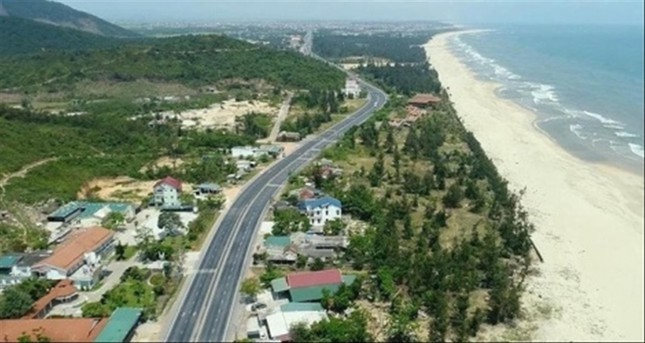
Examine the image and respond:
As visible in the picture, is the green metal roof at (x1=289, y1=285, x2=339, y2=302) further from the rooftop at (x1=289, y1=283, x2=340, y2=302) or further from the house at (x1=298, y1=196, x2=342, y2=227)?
the house at (x1=298, y1=196, x2=342, y2=227)

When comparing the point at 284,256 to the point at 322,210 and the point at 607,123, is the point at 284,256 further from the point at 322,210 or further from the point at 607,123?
the point at 607,123

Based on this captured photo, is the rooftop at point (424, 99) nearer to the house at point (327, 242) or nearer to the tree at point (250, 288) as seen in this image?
the house at point (327, 242)

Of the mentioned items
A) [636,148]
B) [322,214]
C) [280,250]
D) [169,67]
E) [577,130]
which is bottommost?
[280,250]

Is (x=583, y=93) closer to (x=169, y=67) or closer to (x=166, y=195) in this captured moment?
(x=166, y=195)

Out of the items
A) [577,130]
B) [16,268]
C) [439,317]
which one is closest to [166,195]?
[16,268]

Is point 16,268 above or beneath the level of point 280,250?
above

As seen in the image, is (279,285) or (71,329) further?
(279,285)

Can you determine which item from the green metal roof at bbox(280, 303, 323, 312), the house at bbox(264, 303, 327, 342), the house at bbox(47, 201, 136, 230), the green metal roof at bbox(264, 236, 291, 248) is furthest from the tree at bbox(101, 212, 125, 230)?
the house at bbox(264, 303, 327, 342)
